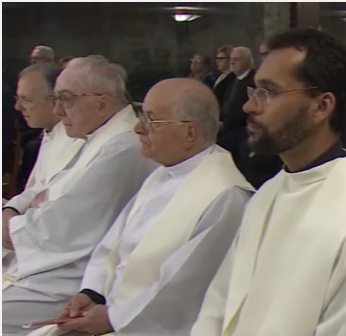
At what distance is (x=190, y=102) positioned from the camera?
2.04m

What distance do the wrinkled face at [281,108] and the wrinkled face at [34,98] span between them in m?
1.47

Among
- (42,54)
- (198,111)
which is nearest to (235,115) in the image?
(198,111)

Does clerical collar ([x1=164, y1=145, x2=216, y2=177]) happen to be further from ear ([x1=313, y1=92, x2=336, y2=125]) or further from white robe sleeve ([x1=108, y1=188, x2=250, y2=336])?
ear ([x1=313, y1=92, x2=336, y2=125])

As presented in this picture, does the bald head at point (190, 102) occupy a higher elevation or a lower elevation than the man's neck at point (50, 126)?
higher

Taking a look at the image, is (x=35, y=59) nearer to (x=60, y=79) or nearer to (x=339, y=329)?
(x=60, y=79)

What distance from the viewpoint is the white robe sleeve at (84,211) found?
2.32 m

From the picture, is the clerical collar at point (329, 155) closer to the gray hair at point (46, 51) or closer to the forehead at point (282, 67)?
the forehead at point (282, 67)

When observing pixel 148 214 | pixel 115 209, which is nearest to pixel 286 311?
pixel 148 214

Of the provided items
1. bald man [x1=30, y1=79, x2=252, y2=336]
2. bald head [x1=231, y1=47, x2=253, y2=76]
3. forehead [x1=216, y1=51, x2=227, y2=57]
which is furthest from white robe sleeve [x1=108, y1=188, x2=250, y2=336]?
forehead [x1=216, y1=51, x2=227, y2=57]

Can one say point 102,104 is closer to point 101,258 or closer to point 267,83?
point 101,258

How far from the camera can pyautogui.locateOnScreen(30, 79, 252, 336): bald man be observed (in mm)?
1835

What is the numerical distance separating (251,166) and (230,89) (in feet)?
1.63

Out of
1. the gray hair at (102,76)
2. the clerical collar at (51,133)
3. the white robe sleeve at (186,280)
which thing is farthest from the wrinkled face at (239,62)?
the white robe sleeve at (186,280)

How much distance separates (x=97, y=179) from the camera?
2.33 meters
